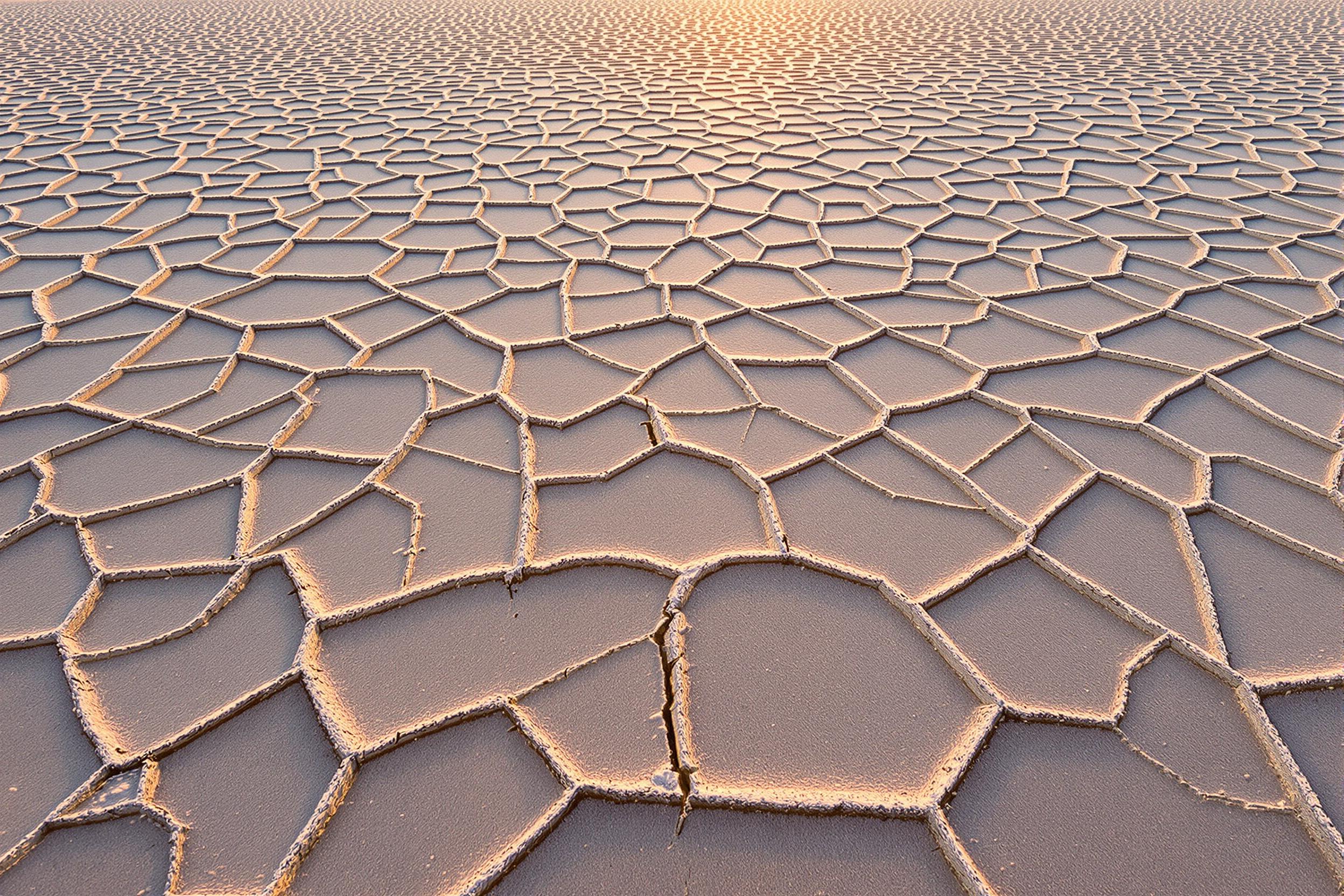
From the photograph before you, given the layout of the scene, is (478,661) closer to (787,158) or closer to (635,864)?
(635,864)

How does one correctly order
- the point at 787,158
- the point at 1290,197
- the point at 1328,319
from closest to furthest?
the point at 1328,319 → the point at 1290,197 → the point at 787,158

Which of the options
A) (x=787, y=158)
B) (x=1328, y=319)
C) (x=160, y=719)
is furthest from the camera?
(x=787, y=158)

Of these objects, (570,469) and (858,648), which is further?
(570,469)

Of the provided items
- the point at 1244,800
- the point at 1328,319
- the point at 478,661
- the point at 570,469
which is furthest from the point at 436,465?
the point at 1328,319

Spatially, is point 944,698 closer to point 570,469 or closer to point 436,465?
point 570,469

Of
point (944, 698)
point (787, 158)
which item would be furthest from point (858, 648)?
point (787, 158)

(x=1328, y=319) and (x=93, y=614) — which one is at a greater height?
(x=1328, y=319)
